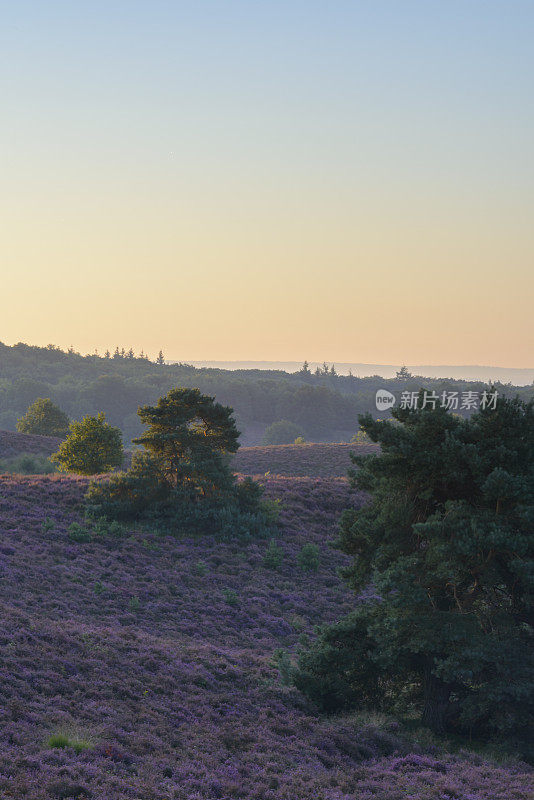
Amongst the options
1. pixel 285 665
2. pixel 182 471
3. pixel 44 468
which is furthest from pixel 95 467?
pixel 285 665

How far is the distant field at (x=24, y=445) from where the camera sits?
59.7 meters

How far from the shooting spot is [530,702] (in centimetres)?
1384

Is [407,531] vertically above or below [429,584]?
above

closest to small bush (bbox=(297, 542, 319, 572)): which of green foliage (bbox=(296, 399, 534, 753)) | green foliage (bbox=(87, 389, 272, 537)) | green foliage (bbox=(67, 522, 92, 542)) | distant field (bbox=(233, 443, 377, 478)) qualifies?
green foliage (bbox=(87, 389, 272, 537))

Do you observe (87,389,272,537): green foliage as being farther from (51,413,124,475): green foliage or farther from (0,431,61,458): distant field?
(0,431,61,458): distant field

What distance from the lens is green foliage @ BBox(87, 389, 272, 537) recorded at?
31906 mm

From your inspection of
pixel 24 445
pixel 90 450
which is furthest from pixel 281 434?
pixel 90 450

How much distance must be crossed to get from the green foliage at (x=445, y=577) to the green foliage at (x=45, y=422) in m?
63.6

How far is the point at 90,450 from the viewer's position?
46.7m

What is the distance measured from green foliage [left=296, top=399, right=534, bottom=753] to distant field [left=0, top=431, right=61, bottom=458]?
49.0 m

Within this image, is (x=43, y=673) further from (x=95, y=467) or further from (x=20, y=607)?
(x=95, y=467)

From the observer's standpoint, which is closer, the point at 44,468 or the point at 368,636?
the point at 368,636

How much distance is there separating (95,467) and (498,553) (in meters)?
36.9

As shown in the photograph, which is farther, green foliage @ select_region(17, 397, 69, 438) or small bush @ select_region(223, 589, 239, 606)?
green foliage @ select_region(17, 397, 69, 438)
